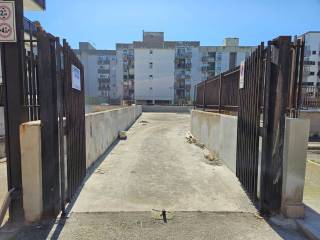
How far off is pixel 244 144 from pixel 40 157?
394 cm

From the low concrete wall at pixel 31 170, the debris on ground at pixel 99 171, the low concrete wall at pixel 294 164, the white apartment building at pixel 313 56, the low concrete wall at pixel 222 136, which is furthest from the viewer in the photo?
the white apartment building at pixel 313 56

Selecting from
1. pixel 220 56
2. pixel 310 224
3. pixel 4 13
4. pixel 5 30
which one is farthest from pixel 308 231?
pixel 220 56

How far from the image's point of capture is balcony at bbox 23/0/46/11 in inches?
411

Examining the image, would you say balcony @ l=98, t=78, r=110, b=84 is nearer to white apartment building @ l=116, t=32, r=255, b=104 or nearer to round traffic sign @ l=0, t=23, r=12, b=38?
white apartment building @ l=116, t=32, r=255, b=104

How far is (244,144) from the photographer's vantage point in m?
5.73

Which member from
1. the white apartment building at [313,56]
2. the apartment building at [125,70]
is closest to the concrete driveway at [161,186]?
the apartment building at [125,70]

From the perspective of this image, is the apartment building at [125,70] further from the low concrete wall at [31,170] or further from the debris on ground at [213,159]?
the low concrete wall at [31,170]

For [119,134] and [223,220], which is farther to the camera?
[119,134]

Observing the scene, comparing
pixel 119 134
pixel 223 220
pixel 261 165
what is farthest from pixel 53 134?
pixel 119 134

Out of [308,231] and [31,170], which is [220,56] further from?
[31,170]

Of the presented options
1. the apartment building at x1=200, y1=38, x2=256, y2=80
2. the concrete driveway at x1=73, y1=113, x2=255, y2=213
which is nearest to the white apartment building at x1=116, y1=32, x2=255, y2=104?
the apartment building at x1=200, y1=38, x2=256, y2=80

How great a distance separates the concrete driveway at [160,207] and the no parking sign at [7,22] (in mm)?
2702

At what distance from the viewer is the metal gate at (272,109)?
13.8 feet

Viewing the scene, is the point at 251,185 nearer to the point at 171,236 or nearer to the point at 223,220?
the point at 223,220
